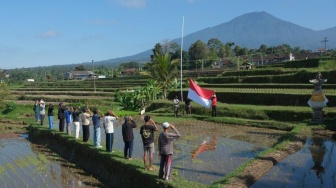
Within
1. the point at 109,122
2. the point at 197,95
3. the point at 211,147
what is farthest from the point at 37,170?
the point at 197,95

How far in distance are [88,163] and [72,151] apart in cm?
186

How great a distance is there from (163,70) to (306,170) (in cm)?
2094

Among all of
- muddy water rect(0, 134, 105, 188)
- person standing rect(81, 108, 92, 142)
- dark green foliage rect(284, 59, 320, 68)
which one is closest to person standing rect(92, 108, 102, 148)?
person standing rect(81, 108, 92, 142)

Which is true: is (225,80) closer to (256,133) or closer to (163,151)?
(256,133)

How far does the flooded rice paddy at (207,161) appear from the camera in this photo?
8.58 meters

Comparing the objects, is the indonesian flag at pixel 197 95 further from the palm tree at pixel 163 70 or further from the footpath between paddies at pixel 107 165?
the palm tree at pixel 163 70

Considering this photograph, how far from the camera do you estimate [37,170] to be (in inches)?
453

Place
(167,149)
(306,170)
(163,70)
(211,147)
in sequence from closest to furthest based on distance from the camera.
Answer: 1. (167,149)
2. (306,170)
3. (211,147)
4. (163,70)

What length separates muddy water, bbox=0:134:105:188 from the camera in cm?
1009

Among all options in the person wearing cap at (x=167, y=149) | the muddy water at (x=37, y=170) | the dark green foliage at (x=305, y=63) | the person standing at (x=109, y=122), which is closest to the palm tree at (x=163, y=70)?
the dark green foliage at (x=305, y=63)

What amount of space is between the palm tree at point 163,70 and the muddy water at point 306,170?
59.7 feet

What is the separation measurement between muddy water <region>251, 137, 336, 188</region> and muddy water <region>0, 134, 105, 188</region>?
474 centimetres

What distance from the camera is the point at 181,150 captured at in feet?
40.0

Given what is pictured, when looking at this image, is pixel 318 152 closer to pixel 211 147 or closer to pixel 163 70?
pixel 211 147
